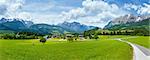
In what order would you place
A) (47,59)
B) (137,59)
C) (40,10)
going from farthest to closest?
(40,10) → (47,59) → (137,59)

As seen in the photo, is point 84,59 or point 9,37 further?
point 9,37

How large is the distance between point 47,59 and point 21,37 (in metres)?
56.5

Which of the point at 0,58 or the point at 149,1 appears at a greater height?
the point at 149,1

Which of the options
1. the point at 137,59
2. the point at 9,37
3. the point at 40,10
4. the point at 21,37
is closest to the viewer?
the point at 137,59

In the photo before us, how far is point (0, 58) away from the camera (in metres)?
21.2

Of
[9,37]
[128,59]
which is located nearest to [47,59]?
[128,59]

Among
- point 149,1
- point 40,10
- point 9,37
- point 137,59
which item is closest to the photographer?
point 137,59

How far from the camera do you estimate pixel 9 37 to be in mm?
72188

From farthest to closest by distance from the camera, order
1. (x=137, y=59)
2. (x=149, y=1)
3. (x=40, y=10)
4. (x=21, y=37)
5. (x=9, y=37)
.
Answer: (x=21, y=37)
(x=9, y=37)
(x=40, y=10)
(x=149, y=1)
(x=137, y=59)

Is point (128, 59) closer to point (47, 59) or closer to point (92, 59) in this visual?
point (92, 59)

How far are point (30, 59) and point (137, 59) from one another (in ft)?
25.1

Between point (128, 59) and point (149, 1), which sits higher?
point (149, 1)

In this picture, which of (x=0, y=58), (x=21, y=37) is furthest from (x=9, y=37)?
(x=0, y=58)

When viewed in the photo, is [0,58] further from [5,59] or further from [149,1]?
[149,1]
